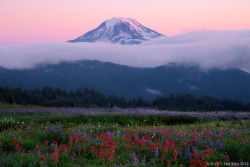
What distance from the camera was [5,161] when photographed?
5488mm

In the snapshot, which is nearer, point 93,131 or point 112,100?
point 93,131

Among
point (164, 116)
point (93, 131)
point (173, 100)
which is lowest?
point (173, 100)

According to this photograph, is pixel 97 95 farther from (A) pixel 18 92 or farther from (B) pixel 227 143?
(B) pixel 227 143

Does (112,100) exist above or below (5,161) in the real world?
below

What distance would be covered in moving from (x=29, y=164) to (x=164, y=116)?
16213 mm

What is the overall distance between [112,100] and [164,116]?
113m

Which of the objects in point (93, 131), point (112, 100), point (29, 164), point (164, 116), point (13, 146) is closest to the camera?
point (29, 164)

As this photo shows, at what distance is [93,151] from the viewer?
6602 mm

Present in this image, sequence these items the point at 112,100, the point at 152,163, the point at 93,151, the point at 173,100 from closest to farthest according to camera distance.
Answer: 1. the point at 152,163
2. the point at 93,151
3. the point at 112,100
4. the point at 173,100

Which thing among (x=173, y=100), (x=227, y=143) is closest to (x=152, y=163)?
(x=227, y=143)

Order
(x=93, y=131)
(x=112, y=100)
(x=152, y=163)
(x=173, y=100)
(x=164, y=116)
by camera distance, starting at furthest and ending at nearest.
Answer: (x=173, y=100)
(x=112, y=100)
(x=164, y=116)
(x=93, y=131)
(x=152, y=163)

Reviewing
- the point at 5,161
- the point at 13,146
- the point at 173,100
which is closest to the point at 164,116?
the point at 13,146

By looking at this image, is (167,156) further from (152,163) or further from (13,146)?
(13,146)

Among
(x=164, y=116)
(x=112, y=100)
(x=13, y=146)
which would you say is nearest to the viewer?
(x=13, y=146)
